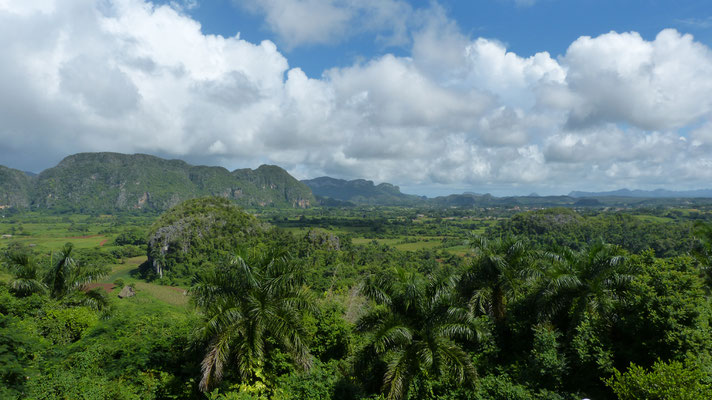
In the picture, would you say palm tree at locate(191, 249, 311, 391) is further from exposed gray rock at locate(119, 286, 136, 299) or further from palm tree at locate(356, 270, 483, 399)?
exposed gray rock at locate(119, 286, 136, 299)

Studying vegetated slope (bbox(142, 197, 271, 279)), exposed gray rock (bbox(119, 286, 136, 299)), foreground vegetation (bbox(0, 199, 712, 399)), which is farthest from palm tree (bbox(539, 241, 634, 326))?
vegetated slope (bbox(142, 197, 271, 279))

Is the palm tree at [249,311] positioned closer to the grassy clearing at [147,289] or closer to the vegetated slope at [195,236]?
the grassy clearing at [147,289]

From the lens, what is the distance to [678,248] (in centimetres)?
7169

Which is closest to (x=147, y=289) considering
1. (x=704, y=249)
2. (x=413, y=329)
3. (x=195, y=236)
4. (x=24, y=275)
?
(x=195, y=236)

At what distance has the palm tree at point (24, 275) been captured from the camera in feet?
49.2

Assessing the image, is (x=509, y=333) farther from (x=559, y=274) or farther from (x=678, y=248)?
(x=678, y=248)

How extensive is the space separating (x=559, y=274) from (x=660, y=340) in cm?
314

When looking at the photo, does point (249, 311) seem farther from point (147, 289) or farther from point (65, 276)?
point (147, 289)

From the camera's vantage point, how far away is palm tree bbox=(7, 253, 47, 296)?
49.2ft

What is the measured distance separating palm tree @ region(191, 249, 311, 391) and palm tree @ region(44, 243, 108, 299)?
41.2 feet

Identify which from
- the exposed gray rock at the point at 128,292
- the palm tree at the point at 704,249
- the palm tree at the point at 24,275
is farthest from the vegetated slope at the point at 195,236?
the palm tree at the point at 704,249

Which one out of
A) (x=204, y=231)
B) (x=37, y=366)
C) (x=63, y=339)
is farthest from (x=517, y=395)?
(x=204, y=231)

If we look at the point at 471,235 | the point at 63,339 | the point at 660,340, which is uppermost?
the point at 471,235

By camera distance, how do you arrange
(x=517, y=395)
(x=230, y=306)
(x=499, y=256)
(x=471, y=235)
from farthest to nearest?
1. (x=471, y=235)
2. (x=499, y=256)
3. (x=230, y=306)
4. (x=517, y=395)
